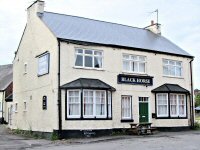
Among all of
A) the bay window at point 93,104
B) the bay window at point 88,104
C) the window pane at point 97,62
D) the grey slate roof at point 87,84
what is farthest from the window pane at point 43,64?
the bay window at point 93,104

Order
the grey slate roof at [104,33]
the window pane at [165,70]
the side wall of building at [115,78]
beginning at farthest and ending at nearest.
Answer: the window pane at [165,70]
the grey slate roof at [104,33]
the side wall of building at [115,78]

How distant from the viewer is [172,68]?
3100cm

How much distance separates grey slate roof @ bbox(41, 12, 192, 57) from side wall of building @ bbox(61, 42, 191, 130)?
64 cm

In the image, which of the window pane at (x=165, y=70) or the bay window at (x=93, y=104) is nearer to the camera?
the bay window at (x=93, y=104)

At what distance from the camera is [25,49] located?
3056 cm

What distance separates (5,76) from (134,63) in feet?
91.2

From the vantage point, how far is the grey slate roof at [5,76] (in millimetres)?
47688

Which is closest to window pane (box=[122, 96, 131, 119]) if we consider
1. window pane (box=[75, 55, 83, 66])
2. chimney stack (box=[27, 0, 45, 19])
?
window pane (box=[75, 55, 83, 66])

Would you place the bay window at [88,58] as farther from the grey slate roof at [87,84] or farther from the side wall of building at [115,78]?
the grey slate roof at [87,84]

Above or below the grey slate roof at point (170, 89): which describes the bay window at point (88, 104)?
below

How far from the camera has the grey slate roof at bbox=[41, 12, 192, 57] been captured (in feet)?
86.9

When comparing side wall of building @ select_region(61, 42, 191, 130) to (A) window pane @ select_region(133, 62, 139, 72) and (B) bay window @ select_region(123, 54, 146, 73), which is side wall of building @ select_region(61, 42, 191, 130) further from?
(A) window pane @ select_region(133, 62, 139, 72)

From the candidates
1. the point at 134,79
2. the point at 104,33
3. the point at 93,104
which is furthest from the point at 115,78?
the point at 104,33

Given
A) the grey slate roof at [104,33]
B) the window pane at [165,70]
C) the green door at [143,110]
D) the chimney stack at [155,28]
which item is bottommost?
the green door at [143,110]
